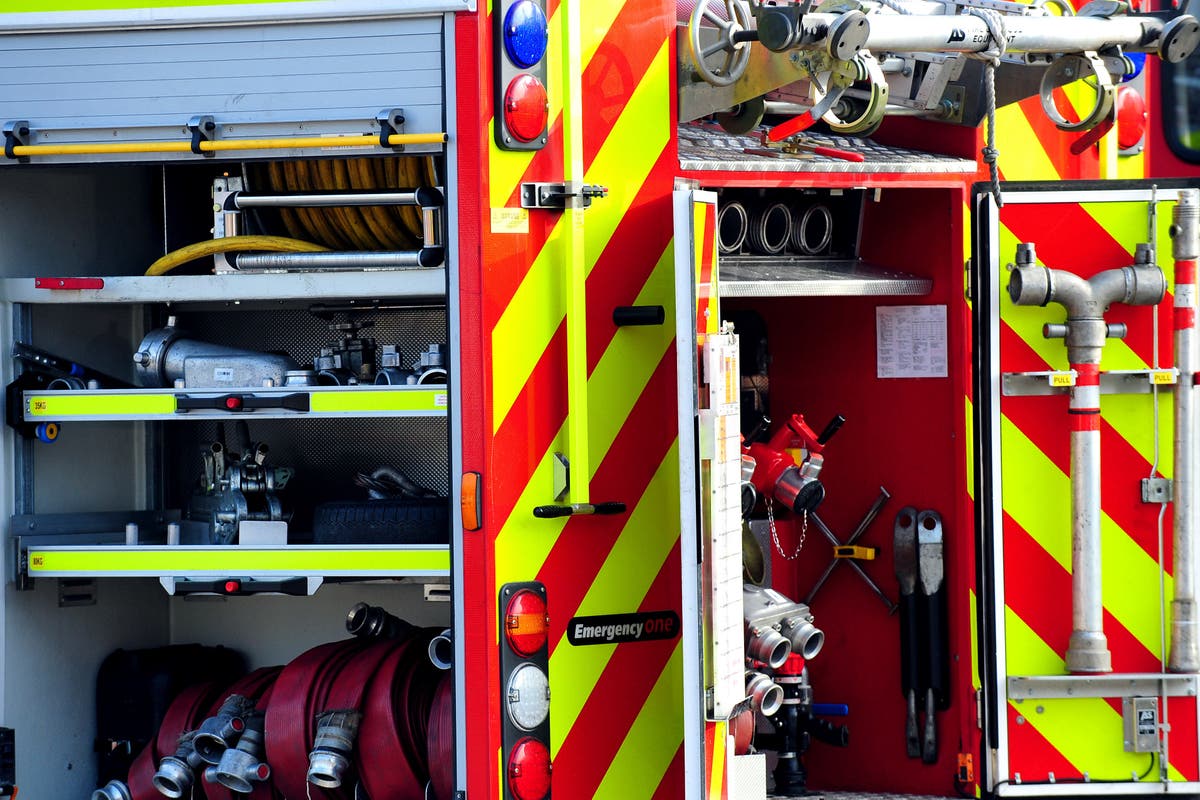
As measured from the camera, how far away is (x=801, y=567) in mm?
4988

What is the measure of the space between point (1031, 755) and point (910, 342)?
3.92 ft

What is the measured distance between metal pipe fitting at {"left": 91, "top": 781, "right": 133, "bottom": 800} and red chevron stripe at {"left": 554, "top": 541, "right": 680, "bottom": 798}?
1.26 m

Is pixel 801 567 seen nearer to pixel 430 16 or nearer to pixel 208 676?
pixel 208 676

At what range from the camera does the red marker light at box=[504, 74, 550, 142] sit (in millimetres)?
3689

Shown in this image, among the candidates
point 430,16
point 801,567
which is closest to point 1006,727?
point 801,567

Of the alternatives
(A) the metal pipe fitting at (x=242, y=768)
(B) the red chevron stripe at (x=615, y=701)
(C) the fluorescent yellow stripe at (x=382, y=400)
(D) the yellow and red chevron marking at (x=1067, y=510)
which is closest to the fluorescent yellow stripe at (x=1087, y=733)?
(D) the yellow and red chevron marking at (x=1067, y=510)

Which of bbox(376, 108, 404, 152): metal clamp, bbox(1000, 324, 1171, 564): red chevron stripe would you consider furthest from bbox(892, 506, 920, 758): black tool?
bbox(376, 108, 404, 152): metal clamp

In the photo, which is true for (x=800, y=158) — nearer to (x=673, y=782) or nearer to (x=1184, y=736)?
(x=673, y=782)

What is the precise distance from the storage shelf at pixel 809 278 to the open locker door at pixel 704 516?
23.1 inches

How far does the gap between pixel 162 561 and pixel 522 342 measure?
108cm

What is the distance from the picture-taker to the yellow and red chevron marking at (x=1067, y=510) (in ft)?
14.3

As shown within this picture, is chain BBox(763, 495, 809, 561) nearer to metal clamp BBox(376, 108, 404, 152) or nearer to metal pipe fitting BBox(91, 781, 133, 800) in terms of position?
metal clamp BBox(376, 108, 404, 152)

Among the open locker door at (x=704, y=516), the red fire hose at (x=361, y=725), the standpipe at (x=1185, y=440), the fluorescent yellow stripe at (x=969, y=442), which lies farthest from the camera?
the fluorescent yellow stripe at (x=969, y=442)

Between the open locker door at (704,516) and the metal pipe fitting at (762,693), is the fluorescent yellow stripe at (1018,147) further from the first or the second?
the metal pipe fitting at (762,693)
